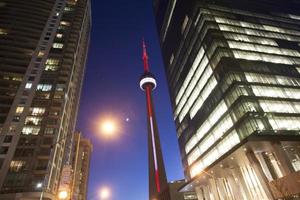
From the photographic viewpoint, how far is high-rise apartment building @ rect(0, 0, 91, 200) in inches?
2195

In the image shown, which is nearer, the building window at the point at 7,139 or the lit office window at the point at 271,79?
the lit office window at the point at 271,79

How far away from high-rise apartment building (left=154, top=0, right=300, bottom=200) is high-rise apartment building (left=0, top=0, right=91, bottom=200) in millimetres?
38305

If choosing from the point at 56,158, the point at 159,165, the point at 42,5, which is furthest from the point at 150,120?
the point at 42,5

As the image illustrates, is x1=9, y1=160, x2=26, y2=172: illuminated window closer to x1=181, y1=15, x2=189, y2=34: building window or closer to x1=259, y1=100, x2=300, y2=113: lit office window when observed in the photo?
x1=259, y1=100, x2=300, y2=113: lit office window

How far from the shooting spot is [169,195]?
83.2 m

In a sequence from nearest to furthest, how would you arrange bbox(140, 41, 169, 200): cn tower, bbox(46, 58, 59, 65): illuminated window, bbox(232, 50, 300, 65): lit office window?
bbox(232, 50, 300, 65): lit office window
bbox(46, 58, 59, 65): illuminated window
bbox(140, 41, 169, 200): cn tower

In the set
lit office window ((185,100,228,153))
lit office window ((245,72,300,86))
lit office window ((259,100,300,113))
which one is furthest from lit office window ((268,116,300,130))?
lit office window ((185,100,228,153))

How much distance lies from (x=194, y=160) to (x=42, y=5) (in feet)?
292

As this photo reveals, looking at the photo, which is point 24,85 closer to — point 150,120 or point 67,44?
point 67,44

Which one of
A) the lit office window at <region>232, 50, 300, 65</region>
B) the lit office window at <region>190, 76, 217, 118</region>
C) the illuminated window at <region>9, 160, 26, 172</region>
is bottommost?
the illuminated window at <region>9, 160, 26, 172</region>

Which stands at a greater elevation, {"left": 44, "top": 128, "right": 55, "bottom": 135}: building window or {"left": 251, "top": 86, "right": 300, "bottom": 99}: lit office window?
{"left": 44, "top": 128, "right": 55, "bottom": 135}: building window

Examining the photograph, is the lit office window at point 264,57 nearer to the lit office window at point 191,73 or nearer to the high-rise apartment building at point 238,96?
the high-rise apartment building at point 238,96

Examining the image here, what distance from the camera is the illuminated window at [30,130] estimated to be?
205ft

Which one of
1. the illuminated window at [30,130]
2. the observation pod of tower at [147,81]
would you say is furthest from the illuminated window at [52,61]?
the observation pod of tower at [147,81]
